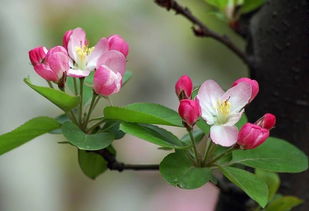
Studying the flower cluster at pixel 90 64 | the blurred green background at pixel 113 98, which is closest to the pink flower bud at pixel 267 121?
the flower cluster at pixel 90 64

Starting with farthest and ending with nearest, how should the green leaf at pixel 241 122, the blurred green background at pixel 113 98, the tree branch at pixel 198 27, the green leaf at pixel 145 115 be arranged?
the blurred green background at pixel 113 98
the tree branch at pixel 198 27
the green leaf at pixel 241 122
the green leaf at pixel 145 115

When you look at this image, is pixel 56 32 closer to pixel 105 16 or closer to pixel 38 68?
pixel 105 16

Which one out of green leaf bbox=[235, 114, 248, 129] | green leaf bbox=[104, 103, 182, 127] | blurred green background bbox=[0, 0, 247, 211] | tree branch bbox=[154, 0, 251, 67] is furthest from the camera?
blurred green background bbox=[0, 0, 247, 211]

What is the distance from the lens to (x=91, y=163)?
626mm

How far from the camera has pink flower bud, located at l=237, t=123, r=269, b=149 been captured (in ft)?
1.66

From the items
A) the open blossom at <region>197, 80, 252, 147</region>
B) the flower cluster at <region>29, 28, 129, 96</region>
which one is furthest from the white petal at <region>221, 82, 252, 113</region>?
the flower cluster at <region>29, 28, 129, 96</region>

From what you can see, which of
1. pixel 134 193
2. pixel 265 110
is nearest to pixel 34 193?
pixel 134 193

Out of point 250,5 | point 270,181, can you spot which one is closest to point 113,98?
point 250,5

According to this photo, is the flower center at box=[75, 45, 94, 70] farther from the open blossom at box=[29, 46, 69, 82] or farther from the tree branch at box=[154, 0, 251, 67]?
the tree branch at box=[154, 0, 251, 67]

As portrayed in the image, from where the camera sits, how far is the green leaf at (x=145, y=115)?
0.49 m

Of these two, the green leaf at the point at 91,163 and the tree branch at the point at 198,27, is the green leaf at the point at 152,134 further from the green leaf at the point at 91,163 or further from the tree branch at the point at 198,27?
the tree branch at the point at 198,27

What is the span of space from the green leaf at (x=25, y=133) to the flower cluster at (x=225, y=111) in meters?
0.12

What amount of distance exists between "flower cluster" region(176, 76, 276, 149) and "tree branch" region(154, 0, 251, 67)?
0.22 m

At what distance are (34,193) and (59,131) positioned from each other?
1844 millimetres
